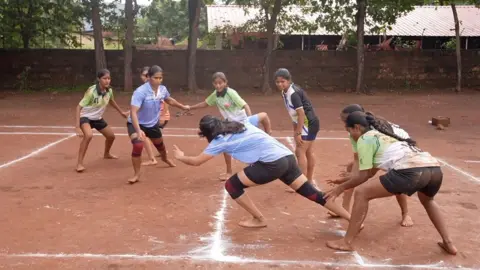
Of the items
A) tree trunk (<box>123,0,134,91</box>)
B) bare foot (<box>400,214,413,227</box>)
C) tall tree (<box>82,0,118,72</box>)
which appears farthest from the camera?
tree trunk (<box>123,0,134,91</box>)

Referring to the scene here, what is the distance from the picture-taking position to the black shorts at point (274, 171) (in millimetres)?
5461

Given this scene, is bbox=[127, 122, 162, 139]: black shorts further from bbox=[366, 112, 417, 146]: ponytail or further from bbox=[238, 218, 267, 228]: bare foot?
bbox=[366, 112, 417, 146]: ponytail

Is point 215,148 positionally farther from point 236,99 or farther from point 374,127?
point 236,99

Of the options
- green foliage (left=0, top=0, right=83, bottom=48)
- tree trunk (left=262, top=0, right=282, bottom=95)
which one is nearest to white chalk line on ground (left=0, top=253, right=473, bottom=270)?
tree trunk (left=262, top=0, right=282, bottom=95)

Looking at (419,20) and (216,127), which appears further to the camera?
(419,20)

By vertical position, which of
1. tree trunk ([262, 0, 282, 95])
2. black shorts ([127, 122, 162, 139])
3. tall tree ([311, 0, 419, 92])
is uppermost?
tall tree ([311, 0, 419, 92])

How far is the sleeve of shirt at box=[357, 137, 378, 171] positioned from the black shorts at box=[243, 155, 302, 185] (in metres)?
0.89

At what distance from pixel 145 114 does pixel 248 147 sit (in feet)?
10.3

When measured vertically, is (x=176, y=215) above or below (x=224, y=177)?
below

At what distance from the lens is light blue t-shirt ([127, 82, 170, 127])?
788 centimetres

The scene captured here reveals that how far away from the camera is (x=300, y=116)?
22.9 ft

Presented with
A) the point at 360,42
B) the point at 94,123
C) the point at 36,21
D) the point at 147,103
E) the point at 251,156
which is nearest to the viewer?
the point at 251,156

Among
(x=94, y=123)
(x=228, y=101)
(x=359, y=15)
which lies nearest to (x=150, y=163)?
(x=94, y=123)

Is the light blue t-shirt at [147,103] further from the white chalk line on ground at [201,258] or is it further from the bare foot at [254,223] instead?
the white chalk line on ground at [201,258]
